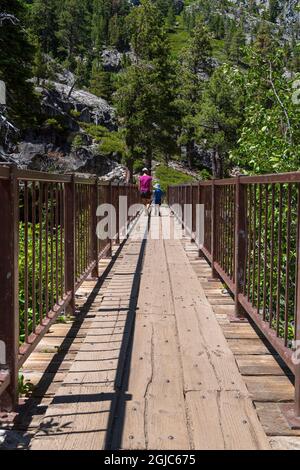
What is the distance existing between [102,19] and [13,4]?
410 ft

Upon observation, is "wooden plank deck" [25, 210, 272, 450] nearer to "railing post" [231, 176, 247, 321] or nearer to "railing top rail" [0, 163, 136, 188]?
"railing post" [231, 176, 247, 321]

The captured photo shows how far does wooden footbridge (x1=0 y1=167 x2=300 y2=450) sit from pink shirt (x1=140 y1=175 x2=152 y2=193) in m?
11.2

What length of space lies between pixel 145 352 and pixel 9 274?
1488 millimetres

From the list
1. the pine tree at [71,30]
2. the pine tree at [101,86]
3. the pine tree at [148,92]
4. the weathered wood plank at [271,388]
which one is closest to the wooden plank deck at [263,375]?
the weathered wood plank at [271,388]

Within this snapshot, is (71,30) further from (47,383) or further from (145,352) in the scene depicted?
(47,383)

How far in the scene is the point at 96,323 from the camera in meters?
4.83

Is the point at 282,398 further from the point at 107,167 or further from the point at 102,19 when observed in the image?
the point at 102,19

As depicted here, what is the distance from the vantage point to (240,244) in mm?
5062

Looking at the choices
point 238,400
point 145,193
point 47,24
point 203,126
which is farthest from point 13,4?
point 47,24

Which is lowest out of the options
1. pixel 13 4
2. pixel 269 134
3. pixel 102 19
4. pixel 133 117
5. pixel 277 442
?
pixel 277 442

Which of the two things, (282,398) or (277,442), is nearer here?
(277,442)

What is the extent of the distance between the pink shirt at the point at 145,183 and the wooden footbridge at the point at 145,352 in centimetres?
1117

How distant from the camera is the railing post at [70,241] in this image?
16.6 ft

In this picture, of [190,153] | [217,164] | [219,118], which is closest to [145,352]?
[219,118]
